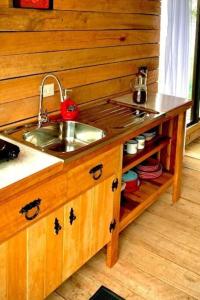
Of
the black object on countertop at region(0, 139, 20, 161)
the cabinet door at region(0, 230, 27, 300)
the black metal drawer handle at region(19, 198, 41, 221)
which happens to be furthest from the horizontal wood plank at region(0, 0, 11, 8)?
the cabinet door at region(0, 230, 27, 300)

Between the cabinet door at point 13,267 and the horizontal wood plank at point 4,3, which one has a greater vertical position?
the horizontal wood plank at point 4,3

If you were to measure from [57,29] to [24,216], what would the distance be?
3.89 feet

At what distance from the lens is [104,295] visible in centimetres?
200

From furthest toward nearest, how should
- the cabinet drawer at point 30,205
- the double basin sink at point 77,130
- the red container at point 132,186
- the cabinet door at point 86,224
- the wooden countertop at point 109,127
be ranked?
the red container at point 132,186 < the double basin sink at point 77,130 < the cabinet door at point 86,224 < the wooden countertop at point 109,127 < the cabinet drawer at point 30,205

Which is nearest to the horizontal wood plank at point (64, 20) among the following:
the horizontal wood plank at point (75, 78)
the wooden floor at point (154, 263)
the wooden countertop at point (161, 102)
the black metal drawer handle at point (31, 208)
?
the horizontal wood plank at point (75, 78)

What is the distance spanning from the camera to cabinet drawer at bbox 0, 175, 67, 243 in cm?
139

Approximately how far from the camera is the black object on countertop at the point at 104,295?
197 cm

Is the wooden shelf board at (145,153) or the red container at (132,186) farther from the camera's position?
the red container at (132,186)

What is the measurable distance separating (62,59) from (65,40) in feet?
0.38

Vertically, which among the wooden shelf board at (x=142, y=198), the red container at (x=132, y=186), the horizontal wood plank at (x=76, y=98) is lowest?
the wooden shelf board at (x=142, y=198)

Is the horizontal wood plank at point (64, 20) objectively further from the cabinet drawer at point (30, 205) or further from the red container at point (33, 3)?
the cabinet drawer at point (30, 205)

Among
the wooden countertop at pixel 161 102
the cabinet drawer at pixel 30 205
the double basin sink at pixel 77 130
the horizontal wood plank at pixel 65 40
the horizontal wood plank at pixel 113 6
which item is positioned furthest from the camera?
the wooden countertop at pixel 161 102

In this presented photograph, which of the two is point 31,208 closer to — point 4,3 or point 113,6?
point 4,3

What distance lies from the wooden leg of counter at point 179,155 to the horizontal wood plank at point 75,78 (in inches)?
22.4
